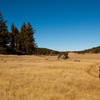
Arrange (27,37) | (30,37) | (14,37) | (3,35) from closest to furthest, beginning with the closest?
(3,35), (27,37), (30,37), (14,37)

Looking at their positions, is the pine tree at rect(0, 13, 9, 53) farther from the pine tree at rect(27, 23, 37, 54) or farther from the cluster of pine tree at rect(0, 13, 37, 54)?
the pine tree at rect(27, 23, 37, 54)

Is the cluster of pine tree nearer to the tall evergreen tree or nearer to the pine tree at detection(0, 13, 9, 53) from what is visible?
the tall evergreen tree

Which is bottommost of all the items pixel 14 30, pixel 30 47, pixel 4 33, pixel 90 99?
pixel 90 99

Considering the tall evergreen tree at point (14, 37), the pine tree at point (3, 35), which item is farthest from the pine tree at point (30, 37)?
the pine tree at point (3, 35)

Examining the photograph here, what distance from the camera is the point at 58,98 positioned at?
729 centimetres

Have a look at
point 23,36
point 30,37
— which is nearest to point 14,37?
point 23,36

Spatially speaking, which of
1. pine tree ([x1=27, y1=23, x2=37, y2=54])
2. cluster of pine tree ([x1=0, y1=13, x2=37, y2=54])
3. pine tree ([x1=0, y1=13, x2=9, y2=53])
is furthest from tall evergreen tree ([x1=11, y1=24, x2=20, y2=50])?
pine tree ([x1=0, y1=13, x2=9, y2=53])

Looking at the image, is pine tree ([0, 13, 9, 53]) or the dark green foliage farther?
the dark green foliage

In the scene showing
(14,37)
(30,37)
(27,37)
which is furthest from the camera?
(14,37)

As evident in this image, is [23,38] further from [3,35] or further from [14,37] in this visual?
[3,35]

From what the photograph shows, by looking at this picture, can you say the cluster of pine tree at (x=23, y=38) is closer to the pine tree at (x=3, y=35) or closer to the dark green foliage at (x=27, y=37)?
the dark green foliage at (x=27, y=37)

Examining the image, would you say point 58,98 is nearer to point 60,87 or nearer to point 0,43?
point 60,87

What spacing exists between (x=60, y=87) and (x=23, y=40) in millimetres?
54077

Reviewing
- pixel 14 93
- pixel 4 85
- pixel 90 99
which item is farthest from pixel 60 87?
pixel 4 85
